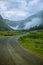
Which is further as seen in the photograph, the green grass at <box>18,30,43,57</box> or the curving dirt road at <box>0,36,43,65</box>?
the green grass at <box>18,30,43,57</box>

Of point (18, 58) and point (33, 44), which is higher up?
point (33, 44)

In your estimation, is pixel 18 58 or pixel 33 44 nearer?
pixel 18 58

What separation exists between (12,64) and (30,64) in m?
1.63

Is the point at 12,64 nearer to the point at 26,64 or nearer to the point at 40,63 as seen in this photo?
the point at 26,64

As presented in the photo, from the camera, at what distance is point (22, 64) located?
1888cm

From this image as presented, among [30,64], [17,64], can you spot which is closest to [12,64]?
[17,64]

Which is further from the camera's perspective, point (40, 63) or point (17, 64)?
point (40, 63)

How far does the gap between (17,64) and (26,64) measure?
2.64 feet

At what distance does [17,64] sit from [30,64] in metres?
1.19

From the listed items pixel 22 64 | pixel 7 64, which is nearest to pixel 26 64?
pixel 22 64

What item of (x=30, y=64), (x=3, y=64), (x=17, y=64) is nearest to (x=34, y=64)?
(x=30, y=64)

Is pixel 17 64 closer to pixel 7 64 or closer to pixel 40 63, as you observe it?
pixel 7 64

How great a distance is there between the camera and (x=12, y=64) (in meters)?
18.7

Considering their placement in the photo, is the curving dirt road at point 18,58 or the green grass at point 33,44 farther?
the green grass at point 33,44
